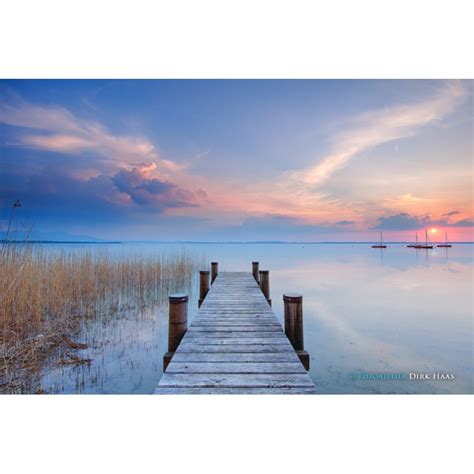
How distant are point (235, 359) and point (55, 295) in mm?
3680

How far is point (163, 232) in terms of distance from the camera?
8258 millimetres

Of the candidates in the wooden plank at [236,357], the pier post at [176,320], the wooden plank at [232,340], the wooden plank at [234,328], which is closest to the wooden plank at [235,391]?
the wooden plank at [236,357]

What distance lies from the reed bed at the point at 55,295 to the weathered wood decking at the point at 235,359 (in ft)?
5.51

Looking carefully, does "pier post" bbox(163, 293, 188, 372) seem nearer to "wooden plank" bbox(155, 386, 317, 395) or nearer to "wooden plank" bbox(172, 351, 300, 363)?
"wooden plank" bbox(172, 351, 300, 363)

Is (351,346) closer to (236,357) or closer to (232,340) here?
(232,340)

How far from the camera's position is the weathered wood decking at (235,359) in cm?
138

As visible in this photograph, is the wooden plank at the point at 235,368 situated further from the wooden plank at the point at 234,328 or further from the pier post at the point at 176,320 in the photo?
the wooden plank at the point at 234,328

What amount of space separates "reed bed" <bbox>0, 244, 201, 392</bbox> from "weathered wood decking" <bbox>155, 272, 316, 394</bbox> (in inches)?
66.2

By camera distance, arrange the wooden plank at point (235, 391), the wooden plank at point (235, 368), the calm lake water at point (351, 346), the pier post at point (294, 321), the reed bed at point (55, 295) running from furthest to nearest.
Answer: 1. the reed bed at point (55, 295)
2. the calm lake water at point (351, 346)
3. the pier post at point (294, 321)
4. the wooden plank at point (235, 368)
5. the wooden plank at point (235, 391)

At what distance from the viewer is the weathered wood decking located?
4.54 ft

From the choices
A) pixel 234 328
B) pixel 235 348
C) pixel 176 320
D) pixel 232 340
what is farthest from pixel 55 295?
pixel 235 348

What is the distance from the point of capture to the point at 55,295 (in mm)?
4027
